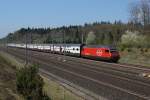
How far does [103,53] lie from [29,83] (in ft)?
117

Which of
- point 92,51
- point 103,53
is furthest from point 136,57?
point 92,51

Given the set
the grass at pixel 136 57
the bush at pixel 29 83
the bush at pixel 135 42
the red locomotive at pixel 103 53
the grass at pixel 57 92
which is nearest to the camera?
the bush at pixel 29 83

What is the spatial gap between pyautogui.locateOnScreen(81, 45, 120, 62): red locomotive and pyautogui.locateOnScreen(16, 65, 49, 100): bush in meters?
32.5

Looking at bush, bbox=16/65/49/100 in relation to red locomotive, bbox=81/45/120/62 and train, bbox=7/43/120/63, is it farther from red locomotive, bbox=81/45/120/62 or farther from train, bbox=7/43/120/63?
red locomotive, bbox=81/45/120/62

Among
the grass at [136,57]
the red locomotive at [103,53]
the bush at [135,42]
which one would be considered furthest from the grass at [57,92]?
the bush at [135,42]

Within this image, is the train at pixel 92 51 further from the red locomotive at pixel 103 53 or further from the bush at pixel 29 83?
the bush at pixel 29 83

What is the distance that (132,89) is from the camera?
2691 cm

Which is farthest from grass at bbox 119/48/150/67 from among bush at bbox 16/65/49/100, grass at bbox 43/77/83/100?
bush at bbox 16/65/49/100

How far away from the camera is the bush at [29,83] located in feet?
73.3

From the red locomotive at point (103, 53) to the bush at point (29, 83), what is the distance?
32509 mm

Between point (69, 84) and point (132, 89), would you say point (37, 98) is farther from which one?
point (69, 84)

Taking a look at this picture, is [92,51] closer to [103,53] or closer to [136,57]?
[103,53]

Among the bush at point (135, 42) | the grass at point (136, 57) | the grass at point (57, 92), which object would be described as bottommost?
the grass at point (57, 92)

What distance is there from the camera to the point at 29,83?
79.0 ft
